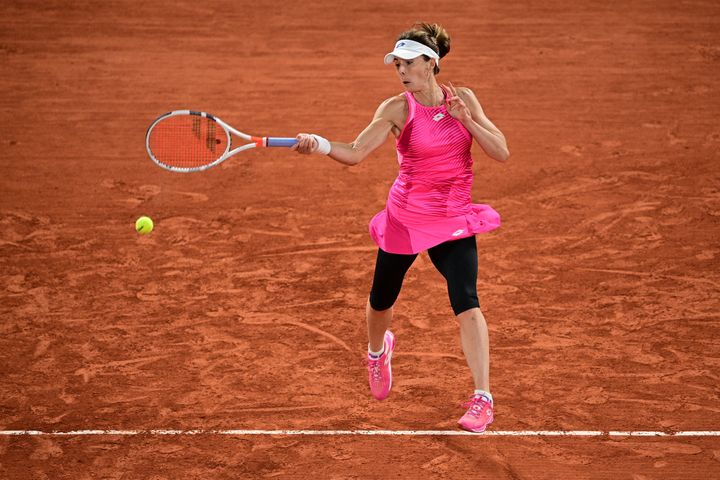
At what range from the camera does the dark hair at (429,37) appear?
5.50 m

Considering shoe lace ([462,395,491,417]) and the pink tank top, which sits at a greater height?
the pink tank top

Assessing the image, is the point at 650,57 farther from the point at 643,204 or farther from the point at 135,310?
the point at 135,310

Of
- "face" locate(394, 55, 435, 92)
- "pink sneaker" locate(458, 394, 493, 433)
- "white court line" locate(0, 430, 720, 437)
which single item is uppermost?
"face" locate(394, 55, 435, 92)

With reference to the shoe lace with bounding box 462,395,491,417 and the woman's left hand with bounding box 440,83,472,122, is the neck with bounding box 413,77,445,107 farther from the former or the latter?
the shoe lace with bounding box 462,395,491,417

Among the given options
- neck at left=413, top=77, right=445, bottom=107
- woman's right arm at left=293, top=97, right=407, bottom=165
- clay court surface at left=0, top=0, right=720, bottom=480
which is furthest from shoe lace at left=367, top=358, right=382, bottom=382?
neck at left=413, top=77, right=445, bottom=107

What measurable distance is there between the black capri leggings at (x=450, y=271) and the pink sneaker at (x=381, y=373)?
666mm

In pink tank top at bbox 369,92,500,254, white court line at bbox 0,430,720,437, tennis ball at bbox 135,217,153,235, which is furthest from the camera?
tennis ball at bbox 135,217,153,235

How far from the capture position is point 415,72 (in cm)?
551

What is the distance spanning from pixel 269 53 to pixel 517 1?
399 cm

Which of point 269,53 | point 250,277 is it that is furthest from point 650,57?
point 250,277

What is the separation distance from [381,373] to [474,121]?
1896 millimetres

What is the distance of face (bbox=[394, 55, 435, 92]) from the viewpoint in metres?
5.49

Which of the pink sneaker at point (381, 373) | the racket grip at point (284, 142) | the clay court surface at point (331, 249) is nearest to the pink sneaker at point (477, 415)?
the clay court surface at point (331, 249)

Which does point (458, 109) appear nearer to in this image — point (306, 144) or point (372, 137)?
point (372, 137)
